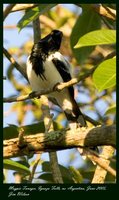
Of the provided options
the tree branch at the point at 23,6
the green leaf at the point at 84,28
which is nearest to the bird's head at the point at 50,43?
the green leaf at the point at 84,28

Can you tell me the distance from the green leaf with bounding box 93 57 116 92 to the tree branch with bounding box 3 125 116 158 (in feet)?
0.97

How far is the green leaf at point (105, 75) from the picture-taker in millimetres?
2600

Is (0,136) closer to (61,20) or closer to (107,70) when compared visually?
(107,70)

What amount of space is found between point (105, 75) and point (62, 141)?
547mm

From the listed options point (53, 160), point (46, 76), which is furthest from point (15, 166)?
point (46, 76)

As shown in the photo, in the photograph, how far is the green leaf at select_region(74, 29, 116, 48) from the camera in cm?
259

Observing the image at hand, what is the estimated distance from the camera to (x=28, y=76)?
4.62m

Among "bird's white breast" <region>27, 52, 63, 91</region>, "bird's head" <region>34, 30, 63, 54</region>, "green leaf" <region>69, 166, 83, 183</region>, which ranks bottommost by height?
"green leaf" <region>69, 166, 83, 183</region>

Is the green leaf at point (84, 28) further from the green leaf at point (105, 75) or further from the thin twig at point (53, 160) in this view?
the green leaf at point (105, 75)

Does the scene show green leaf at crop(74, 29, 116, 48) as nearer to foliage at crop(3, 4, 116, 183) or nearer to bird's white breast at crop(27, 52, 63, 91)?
foliage at crop(3, 4, 116, 183)

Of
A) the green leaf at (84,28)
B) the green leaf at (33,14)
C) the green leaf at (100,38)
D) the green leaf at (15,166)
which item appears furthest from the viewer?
the green leaf at (84,28)

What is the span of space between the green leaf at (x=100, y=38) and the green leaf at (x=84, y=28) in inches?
69.7

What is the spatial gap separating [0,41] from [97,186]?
1.21 m

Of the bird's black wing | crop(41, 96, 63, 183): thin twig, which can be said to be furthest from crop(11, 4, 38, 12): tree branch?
the bird's black wing
